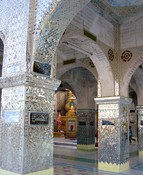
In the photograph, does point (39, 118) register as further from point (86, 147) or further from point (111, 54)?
point (86, 147)

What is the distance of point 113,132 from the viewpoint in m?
5.61

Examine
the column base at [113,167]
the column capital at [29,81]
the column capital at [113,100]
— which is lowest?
the column base at [113,167]

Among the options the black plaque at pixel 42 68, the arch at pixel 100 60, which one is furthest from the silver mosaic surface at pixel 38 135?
the arch at pixel 100 60

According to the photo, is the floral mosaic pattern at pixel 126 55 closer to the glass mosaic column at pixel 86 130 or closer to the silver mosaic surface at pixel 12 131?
the silver mosaic surface at pixel 12 131

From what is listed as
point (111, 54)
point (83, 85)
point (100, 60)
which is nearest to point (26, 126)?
point (100, 60)

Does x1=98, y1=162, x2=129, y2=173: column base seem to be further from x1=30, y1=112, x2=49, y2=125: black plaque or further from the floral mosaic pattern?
x1=30, y1=112, x2=49, y2=125: black plaque

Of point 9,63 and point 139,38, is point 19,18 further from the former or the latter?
point 139,38

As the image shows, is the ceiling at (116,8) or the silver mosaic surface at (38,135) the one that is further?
the ceiling at (116,8)

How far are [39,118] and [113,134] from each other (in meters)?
2.81

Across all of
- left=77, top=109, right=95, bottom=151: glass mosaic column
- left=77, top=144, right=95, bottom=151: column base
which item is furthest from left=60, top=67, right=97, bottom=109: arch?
left=77, top=144, right=95, bottom=151: column base

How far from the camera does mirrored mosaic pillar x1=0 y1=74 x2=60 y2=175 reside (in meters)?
3.09

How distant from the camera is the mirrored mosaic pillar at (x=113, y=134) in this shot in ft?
18.0

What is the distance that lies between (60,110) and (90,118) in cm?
856

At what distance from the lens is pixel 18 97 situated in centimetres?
325
